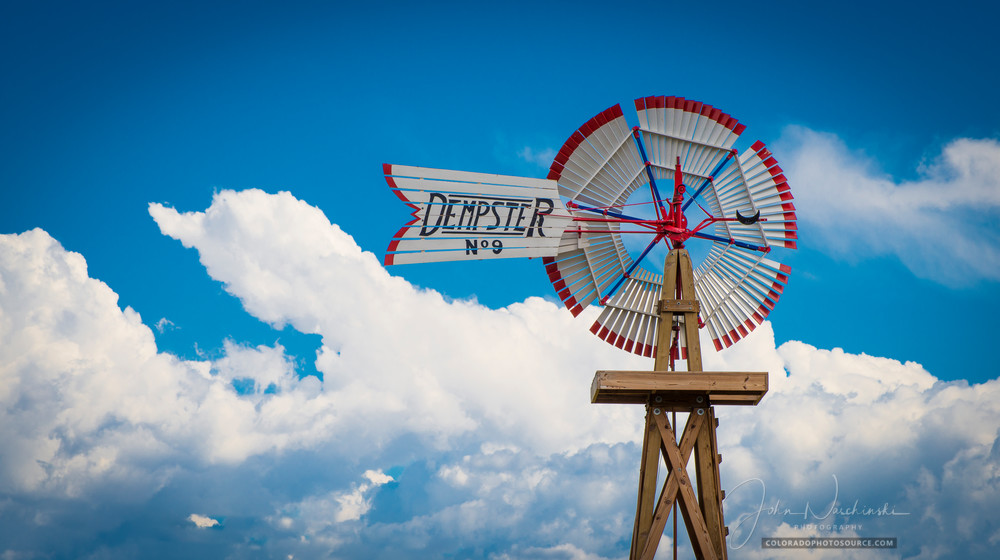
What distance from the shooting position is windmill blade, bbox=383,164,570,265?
1095cm

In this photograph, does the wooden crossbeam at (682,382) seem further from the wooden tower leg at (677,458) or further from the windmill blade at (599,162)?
the windmill blade at (599,162)

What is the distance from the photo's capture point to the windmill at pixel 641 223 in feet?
36.6

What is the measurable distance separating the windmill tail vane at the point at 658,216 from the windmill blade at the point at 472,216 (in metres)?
0.04

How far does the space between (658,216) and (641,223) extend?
0.78 ft

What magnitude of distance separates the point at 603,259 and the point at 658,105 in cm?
208

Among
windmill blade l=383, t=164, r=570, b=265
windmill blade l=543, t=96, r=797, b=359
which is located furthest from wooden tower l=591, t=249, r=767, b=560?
windmill blade l=383, t=164, r=570, b=265

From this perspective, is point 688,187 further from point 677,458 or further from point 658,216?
point 677,458

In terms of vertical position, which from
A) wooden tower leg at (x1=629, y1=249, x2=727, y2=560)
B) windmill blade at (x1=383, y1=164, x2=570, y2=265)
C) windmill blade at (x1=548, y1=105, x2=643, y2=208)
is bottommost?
wooden tower leg at (x1=629, y1=249, x2=727, y2=560)

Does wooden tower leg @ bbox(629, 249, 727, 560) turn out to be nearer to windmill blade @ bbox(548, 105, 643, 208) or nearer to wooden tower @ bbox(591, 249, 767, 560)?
wooden tower @ bbox(591, 249, 767, 560)

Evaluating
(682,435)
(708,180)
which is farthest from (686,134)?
(682,435)

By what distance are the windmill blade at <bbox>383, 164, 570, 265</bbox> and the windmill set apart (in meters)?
0.01

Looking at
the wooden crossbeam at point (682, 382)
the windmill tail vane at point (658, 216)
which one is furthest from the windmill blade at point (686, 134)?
the wooden crossbeam at point (682, 382)

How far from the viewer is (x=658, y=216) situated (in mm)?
11625

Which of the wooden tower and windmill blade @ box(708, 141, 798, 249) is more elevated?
windmill blade @ box(708, 141, 798, 249)
